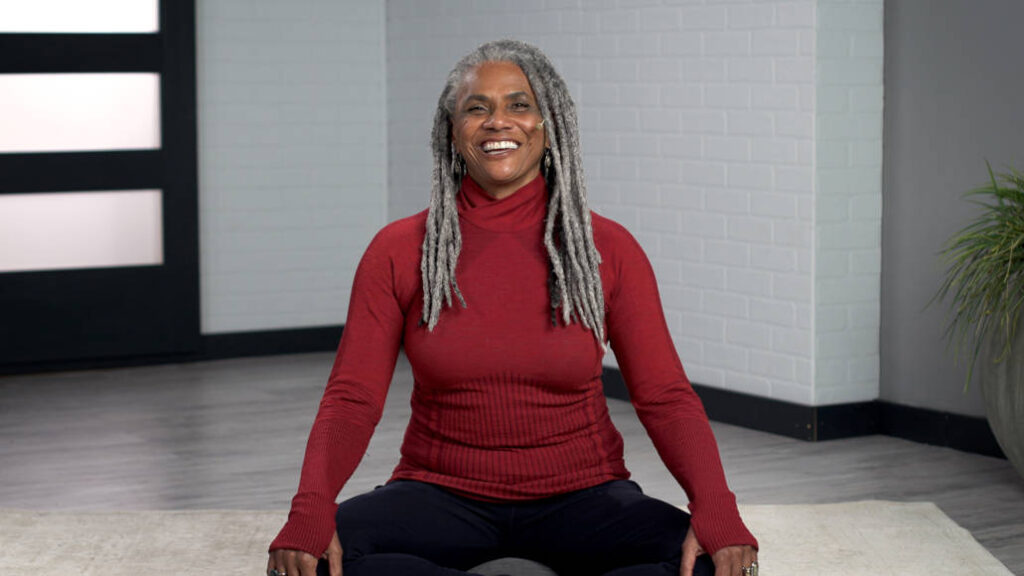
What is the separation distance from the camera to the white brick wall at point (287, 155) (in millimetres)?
6656

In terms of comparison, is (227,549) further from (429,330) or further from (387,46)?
(387,46)

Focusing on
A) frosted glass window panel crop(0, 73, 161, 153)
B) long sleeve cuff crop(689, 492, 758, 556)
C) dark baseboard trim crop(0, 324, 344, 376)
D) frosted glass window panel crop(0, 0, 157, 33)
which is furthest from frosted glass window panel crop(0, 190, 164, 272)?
long sleeve cuff crop(689, 492, 758, 556)

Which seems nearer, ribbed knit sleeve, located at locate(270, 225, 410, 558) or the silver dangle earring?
ribbed knit sleeve, located at locate(270, 225, 410, 558)

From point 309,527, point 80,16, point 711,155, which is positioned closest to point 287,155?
point 80,16

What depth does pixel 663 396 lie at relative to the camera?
2.30m

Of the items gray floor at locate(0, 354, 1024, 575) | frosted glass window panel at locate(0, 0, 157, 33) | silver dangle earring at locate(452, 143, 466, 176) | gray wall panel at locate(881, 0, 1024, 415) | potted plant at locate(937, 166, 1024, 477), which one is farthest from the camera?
frosted glass window panel at locate(0, 0, 157, 33)

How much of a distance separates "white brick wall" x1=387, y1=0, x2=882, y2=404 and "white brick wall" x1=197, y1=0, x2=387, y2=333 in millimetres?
1550

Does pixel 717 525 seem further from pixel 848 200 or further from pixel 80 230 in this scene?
pixel 80 230

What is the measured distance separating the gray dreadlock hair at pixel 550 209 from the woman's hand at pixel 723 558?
0.39m

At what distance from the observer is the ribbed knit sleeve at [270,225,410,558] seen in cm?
213

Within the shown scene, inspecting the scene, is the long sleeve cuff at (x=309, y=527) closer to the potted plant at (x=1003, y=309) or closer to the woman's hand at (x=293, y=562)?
the woman's hand at (x=293, y=562)

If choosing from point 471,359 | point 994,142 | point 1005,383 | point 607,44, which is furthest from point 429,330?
point 607,44

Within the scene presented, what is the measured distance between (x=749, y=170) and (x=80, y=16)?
3013mm

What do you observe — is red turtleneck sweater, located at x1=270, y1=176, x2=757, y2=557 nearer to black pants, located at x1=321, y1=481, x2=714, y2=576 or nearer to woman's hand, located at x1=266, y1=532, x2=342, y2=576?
black pants, located at x1=321, y1=481, x2=714, y2=576
